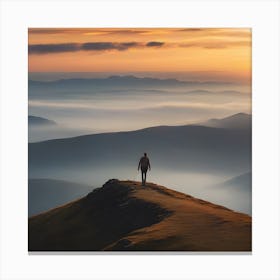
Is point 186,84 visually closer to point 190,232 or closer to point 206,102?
point 206,102

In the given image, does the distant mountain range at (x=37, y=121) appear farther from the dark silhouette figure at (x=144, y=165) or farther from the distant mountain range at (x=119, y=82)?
the dark silhouette figure at (x=144, y=165)

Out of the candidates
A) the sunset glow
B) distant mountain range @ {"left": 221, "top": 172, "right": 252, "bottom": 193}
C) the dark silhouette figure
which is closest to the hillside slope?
the dark silhouette figure

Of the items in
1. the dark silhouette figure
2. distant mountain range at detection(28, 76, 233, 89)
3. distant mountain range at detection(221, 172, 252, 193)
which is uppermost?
distant mountain range at detection(28, 76, 233, 89)

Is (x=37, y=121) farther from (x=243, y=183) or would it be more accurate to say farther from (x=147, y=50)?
(x=243, y=183)

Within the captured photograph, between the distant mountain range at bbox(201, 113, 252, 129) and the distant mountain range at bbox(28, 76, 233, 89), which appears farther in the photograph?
the distant mountain range at bbox(28, 76, 233, 89)

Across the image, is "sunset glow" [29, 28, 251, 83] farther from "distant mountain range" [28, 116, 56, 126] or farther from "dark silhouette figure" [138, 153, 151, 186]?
"dark silhouette figure" [138, 153, 151, 186]

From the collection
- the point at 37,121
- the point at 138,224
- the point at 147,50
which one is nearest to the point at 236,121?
the point at 147,50

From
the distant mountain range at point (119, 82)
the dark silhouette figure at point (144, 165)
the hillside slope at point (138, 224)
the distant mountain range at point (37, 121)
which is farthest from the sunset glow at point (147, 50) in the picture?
the hillside slope at point (138, 224)
